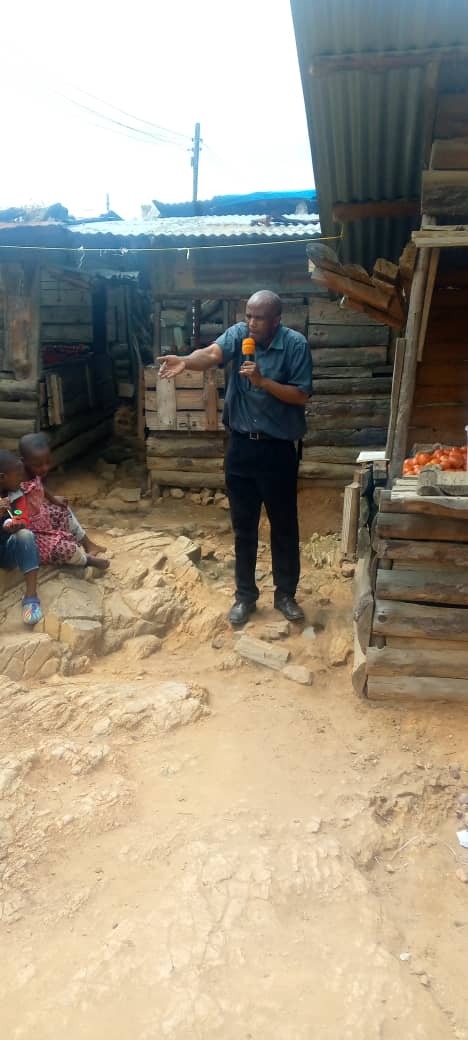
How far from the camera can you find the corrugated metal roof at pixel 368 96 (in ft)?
10.1

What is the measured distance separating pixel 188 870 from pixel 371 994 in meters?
0.78

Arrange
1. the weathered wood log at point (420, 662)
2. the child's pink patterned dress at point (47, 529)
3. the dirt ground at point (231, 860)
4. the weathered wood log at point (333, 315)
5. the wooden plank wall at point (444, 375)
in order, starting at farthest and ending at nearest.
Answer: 1. the weathered wood log at point (333, 315)
2. the wooden plank wall at point (444, 375)
3. the child's pink patterned dress at point (47, 529)
4. the weathered wood log at point (420, 662)
5. the dirt ground at point (231, 860)

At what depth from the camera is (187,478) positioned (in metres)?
8.66

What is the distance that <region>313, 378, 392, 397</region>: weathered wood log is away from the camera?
8039 mm

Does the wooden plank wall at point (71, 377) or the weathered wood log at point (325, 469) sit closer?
the weathered wood log at point (325, 469)

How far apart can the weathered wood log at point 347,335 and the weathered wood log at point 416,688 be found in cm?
519

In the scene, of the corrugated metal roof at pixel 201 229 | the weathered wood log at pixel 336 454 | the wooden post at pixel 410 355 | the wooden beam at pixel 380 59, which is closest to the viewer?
the wooden beam at pixel 380 59

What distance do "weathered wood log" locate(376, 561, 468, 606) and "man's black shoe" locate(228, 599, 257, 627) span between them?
1.32 m

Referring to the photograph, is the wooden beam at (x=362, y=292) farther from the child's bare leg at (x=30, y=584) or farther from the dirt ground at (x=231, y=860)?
the child's bare leg at (x=30, y=584)

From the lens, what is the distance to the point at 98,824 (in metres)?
2.88

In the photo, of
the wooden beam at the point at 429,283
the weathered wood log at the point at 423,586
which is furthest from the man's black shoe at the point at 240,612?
the wooden beam at the point at 429,283

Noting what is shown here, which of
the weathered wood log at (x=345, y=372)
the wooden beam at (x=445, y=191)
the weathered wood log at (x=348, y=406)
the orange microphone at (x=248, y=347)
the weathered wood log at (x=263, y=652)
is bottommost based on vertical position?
the weathered wood log at (x=263, y=652)

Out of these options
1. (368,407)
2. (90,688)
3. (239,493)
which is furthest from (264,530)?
(90,688)

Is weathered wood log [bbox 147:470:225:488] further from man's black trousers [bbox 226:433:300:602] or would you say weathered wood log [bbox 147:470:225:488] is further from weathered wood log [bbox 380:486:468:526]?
weathered wood log [bbox 380:486:468:526]
